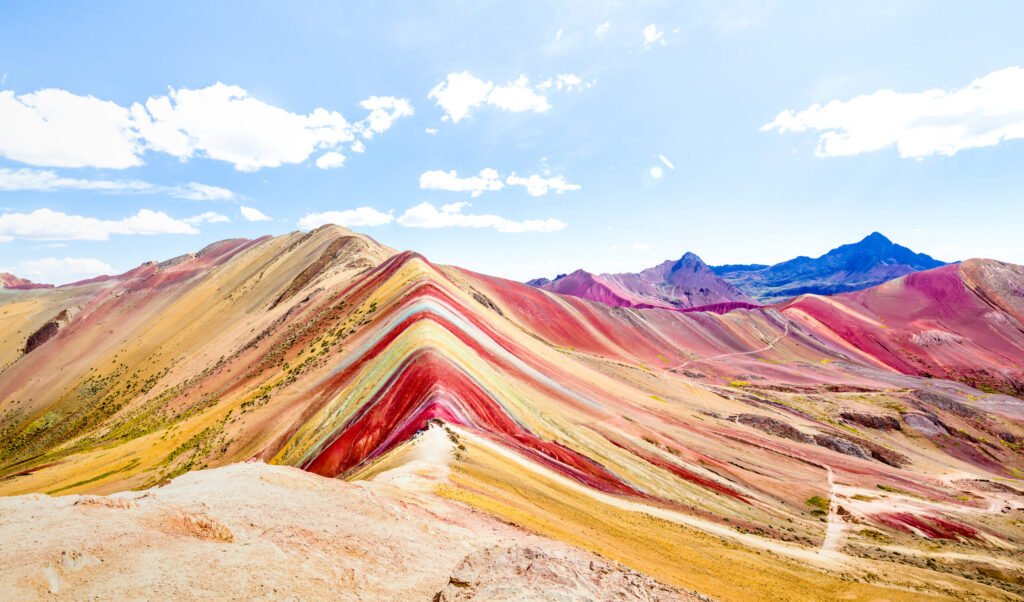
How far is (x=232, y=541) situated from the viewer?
1005 centimetres

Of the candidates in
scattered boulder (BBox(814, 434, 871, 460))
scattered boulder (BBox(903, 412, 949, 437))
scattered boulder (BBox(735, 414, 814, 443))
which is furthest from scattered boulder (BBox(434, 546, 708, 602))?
scattered boulder (BBox(903, 412, 949, 437))

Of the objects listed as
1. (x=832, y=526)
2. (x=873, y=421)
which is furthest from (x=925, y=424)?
(x=832, y=526)

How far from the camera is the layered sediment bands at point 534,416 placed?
70.2ft

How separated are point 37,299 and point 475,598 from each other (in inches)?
7914

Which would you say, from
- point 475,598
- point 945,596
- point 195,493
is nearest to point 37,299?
point 195,493

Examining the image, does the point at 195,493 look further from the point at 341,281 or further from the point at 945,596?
the point at 341,281

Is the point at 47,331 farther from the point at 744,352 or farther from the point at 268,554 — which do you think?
the point at 744,352

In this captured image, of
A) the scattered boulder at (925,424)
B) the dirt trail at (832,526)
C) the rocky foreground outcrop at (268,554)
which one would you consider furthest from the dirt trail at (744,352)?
the rocky foreground outcrop at (268,554)

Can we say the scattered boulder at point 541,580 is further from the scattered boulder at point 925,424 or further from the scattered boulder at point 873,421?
the scattered boulder at point 925,424

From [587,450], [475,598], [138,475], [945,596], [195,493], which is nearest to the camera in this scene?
[475,598]

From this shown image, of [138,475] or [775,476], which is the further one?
[775,476]

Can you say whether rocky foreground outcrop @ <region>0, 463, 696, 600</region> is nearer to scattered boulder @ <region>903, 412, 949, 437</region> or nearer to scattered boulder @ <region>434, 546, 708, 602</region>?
scattered boulder @ <region>434, 546, 708, 602</region>

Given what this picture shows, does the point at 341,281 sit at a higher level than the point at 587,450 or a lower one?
higher

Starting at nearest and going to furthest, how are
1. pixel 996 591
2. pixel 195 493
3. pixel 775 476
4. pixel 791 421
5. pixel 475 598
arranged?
1. pixel 475 598
2. pixel 195 493
3. pixel 996 591
4. pixel 775 476
5. pixel 791 421
